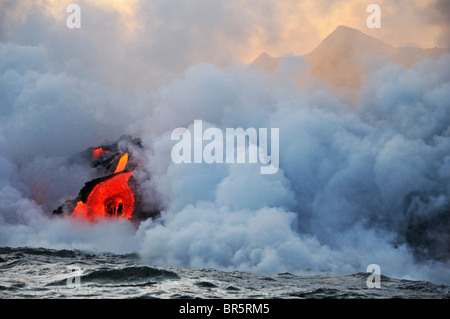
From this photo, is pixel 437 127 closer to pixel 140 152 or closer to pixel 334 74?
pixel 334 74

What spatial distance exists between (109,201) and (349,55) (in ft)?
77.8

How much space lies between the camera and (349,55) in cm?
3675

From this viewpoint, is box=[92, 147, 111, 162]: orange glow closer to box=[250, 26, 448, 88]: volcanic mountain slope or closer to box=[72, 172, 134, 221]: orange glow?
box=[72, 172, 134, 221]: orange glow

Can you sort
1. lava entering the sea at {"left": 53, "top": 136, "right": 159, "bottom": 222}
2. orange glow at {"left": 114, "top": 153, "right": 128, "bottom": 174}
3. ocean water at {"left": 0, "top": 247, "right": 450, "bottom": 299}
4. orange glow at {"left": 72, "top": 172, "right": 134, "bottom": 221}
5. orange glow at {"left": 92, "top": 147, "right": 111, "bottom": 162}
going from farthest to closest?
orange glow at {"left": 92, "top": 147, "right": 111, "bottom": 162} < orange glow at {"left": 114, "top": 153, "right": 128, "bottom": 174} < orange glow at {"left": 72, "top": 172, "right": 134, "bottom": 221} < lava entering the sea at {"left": 53, "top": 136, "right": 159, "bottom": 222} < ocean water at {"left": 0, "top": 247, "right": 450, "bottom": 299}

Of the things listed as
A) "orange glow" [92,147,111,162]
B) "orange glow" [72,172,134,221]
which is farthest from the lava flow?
"orange glow" [92,147,111,162]

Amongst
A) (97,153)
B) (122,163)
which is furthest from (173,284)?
(97,153)

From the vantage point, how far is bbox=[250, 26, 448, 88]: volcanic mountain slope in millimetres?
A: 33031

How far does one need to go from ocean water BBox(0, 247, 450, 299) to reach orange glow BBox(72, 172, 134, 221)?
31.8 feet

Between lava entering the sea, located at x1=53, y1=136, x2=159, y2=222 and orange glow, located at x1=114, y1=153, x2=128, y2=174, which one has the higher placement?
orange glow, located at x1=114, y1=153, x2=128, y2=174

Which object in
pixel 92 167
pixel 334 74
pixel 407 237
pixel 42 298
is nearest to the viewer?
pixel 42 298

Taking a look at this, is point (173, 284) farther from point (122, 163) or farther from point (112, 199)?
point (122, 163)
